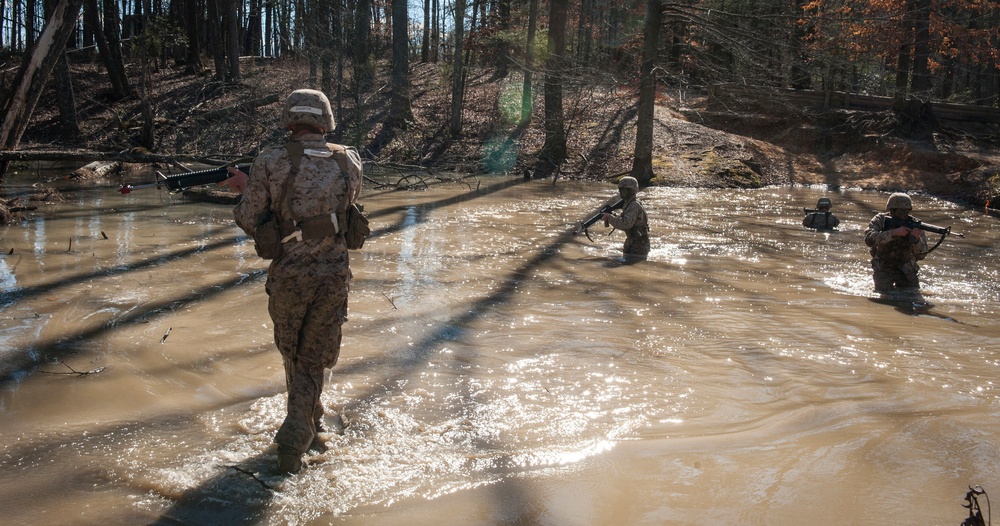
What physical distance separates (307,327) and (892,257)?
7.41 metres

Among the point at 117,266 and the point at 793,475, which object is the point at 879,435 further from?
the point at 117,266

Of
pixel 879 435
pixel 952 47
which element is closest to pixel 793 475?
pixel 879 435

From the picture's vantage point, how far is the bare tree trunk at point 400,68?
2447 centimetres

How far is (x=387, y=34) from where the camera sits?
117 feet

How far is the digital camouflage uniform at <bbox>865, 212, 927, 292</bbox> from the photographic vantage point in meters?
8.80

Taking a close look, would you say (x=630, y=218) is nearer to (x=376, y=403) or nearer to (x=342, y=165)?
(x=376, y=403)

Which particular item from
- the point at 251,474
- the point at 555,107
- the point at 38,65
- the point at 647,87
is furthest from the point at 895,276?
the point at 555,107

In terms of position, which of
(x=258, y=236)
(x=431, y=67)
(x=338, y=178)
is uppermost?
(x=431, y=67)

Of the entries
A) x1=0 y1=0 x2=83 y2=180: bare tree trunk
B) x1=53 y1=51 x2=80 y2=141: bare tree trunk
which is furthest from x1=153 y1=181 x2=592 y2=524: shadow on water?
x1=53 y1=51 x2=80 y2=141: bare tree trunk

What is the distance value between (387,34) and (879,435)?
1340 inches

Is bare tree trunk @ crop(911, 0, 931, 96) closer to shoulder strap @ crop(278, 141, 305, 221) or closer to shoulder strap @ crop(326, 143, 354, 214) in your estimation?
shoulder strap @ crop(326, 143, 354, 214)

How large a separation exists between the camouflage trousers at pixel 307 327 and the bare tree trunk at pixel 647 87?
15876 millimetres

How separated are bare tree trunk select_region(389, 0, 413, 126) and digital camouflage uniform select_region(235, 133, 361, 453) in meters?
21.0

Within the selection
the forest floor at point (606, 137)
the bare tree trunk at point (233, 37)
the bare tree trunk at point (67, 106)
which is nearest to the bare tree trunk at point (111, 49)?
the forest floor at point (606, 137)
